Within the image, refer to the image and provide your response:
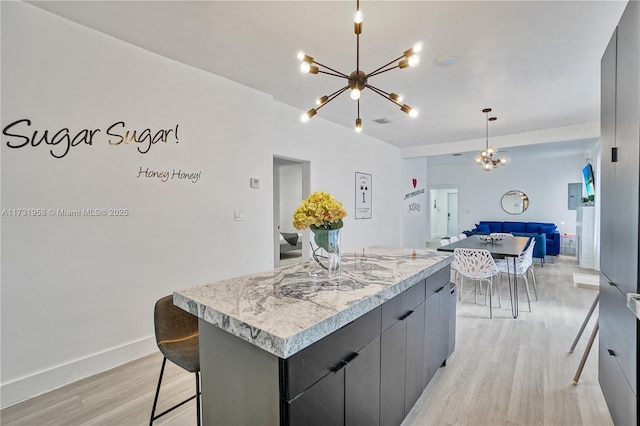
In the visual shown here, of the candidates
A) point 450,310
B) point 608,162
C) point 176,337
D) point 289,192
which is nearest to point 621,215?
point 608,162

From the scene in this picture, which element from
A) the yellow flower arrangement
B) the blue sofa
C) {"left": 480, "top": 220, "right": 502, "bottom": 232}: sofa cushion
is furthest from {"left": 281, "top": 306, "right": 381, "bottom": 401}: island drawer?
{"left": 480, "top": 220, "right": 502, "bottom": 232}: sofa cushion

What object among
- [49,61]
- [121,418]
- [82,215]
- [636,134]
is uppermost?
[49,61]

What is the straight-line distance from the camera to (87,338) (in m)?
2.42

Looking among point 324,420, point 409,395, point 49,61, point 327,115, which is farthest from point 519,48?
point 49,61

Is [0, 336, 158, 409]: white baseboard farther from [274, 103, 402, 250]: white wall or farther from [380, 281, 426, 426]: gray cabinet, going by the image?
[274, 103, 402, 250]: white wall

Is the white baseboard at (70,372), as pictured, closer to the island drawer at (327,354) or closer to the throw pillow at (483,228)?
the island drawer at (327,354)

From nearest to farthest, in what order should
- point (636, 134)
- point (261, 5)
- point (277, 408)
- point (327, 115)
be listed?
point (277, 408) → point (636, 134) → point (261, 5) → point (327, 115)

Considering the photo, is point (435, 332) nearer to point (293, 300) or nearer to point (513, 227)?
point (293, 300)

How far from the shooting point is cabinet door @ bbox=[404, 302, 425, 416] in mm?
1856

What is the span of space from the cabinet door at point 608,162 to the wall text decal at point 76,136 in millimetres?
3281

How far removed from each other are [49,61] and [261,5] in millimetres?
1591

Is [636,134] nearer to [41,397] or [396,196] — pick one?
[41,397]

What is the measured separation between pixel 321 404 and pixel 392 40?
106 inches

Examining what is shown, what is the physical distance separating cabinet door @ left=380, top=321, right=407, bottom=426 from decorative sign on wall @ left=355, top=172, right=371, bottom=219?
4.01 m
